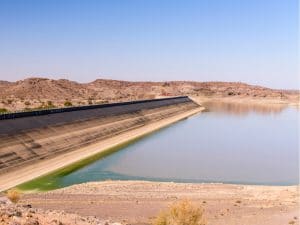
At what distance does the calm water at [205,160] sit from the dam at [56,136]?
3.19 m

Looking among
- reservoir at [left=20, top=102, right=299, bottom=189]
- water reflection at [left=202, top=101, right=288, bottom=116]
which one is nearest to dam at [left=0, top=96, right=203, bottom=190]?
reservoir at [left=20, top=102, right=299, bottom=189]

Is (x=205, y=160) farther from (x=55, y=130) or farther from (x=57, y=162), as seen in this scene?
(x=55, y=130)

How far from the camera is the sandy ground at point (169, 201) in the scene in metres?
23.7

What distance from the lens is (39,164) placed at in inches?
1618

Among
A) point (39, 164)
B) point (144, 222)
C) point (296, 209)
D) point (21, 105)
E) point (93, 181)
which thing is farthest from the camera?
point (21, 105)

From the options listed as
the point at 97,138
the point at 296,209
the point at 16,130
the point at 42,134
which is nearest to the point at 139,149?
the point at 97,138

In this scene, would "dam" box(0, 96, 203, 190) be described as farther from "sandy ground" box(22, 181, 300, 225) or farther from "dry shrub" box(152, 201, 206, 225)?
"dry shrub" box(152, 201, 206, 225)

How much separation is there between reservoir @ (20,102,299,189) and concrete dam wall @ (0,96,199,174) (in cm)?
427

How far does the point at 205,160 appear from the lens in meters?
46.6

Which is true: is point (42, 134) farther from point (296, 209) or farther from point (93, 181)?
point (296, 209)

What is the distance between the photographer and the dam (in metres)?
38.7

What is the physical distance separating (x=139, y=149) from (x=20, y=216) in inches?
1651

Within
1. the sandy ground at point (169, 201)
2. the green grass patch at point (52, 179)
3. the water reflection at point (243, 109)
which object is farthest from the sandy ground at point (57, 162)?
the water reflection at point (243, 109)

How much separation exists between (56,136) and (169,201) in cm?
2592
